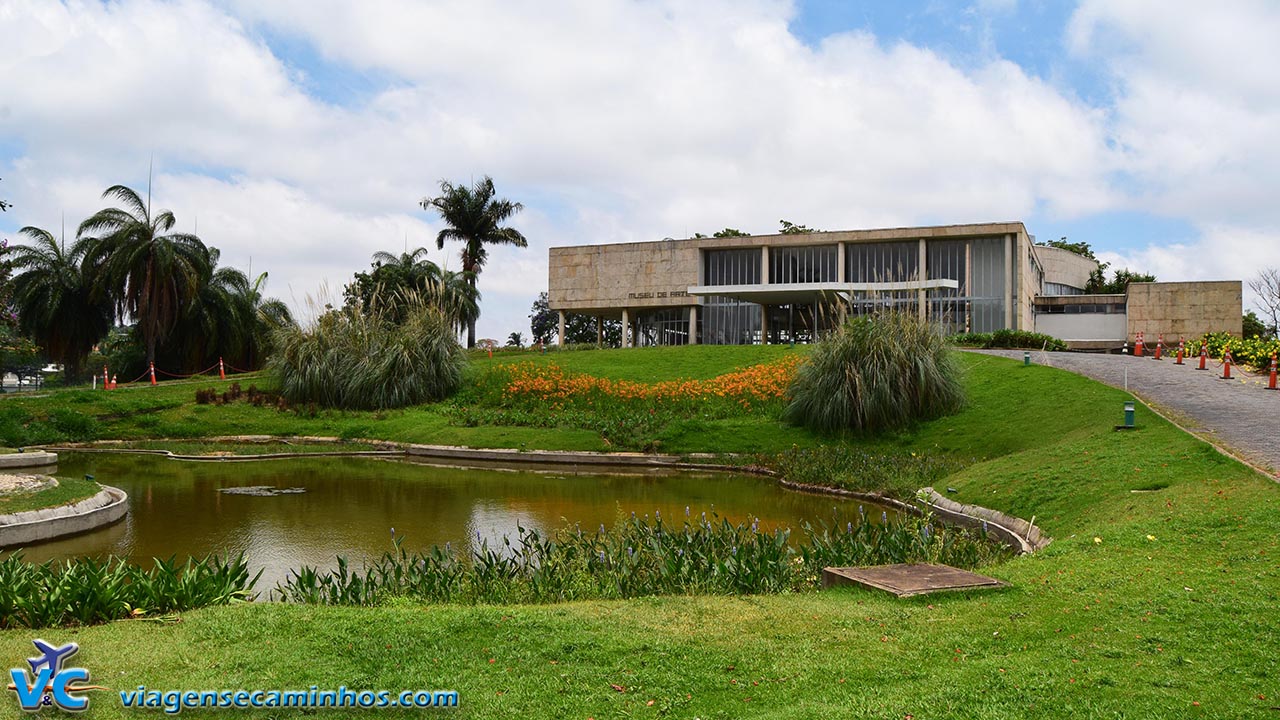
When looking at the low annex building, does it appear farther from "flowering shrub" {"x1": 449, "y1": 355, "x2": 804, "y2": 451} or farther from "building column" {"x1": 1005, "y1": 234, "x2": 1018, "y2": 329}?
"flowering shrub" {"x1": 449, "y1": 355, "x2": 804, "y2": 451}

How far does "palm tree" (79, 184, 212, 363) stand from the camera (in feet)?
113

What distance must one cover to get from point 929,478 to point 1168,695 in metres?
10.5

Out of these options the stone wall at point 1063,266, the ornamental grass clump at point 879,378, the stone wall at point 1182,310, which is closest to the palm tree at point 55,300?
the ornamental grass clump at point 879,378

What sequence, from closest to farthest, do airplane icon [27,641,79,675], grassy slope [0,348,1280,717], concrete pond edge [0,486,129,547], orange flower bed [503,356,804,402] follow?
airplane icon [27,641,79,675]
grassy slope [0,348,1280,717]
concrete pond edge [0,486,129,547]
orange flower bed [503,356,804,402]

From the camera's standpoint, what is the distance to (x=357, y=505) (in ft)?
43.7

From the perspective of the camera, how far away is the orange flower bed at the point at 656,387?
23.2 metres

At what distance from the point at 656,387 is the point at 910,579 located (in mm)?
17864

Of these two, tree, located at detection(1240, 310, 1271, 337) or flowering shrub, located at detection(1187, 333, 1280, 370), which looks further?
tree, located at detection(1240, 310, 1271, 337)

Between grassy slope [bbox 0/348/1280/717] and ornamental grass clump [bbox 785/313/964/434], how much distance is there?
1063 cm

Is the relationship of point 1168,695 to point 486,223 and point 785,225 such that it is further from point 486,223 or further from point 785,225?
point 785,225

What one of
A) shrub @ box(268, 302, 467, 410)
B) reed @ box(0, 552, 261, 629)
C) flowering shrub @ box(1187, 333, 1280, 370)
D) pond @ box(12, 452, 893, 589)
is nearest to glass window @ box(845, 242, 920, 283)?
flowering shrub @ box(1187, 333, 1280, 370)

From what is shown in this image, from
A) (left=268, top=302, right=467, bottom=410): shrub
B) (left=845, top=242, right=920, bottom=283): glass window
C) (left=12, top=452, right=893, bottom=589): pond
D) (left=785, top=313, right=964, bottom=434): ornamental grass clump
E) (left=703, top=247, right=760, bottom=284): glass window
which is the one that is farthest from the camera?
(left=703, top=247, right=760, bottom=284): glass window

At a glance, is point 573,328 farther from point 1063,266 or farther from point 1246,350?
point 1246,350

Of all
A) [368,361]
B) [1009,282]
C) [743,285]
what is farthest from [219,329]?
[1009,282]
